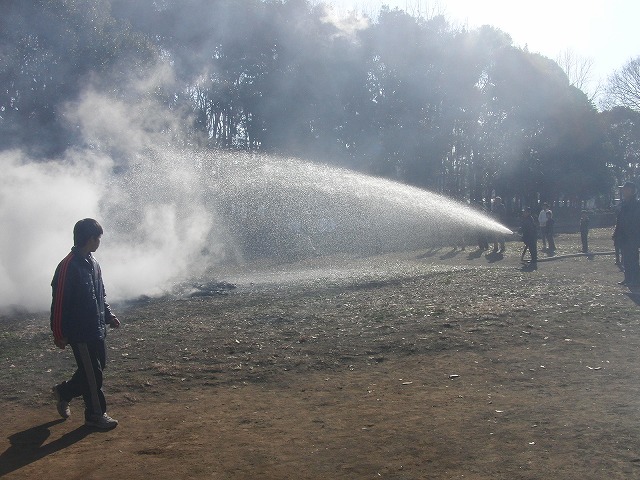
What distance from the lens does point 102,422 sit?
5.79 meters

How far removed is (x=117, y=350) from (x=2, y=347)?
1824 mm

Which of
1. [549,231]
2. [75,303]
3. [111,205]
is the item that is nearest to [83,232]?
[75,303]

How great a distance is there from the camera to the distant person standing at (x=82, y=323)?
5789mm

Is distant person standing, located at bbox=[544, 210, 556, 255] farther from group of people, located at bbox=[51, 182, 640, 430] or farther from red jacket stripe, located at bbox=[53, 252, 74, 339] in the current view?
red jacket stripe, located at bbox=[53, 252, 74, 339]

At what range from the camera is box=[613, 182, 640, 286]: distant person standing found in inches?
528

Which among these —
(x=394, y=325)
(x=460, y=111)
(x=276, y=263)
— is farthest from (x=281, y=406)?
(x=460, y=111)

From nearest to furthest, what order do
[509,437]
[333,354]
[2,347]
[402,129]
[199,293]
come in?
[509,437] → [333,354] → [2,347] → [199,293] → [402,129]

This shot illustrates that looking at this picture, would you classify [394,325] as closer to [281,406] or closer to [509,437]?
[281,406]

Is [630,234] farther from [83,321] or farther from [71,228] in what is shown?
[71,228]

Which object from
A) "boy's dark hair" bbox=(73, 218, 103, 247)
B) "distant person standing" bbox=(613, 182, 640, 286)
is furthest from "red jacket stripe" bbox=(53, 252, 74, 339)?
"distant person standing" bbox=(613, 182, 640, 286)

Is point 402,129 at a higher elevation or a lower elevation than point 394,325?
higher

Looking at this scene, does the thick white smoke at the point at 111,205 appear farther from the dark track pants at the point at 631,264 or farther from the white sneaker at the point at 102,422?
the dark track pants at the point at 631,264

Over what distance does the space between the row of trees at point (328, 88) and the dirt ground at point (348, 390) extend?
14.6 meters

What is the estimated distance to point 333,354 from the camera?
8328mm
